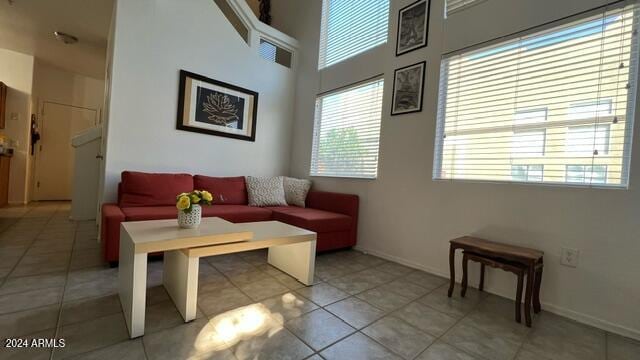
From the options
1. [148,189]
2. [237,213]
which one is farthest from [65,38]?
[237,213]

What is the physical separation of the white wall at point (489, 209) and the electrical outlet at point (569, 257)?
0.09 ft

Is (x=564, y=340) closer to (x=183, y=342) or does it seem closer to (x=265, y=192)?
(x=183, y=342)

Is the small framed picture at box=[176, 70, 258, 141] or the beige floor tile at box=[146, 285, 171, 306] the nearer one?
the beige floor tile at box=[146, 285, 171, 306]

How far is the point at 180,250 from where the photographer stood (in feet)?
5.29

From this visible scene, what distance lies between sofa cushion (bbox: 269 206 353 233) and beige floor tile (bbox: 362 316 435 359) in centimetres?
128

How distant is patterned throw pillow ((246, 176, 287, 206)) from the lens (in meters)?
Answer: 3.36

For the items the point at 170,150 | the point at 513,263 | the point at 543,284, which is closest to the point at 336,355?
the point at 513,263

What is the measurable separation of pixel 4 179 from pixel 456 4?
22.8 ft

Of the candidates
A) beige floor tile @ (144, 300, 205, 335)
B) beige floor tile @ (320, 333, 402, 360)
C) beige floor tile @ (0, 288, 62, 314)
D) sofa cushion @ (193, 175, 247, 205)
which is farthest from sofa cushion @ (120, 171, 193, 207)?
beige floor tile @ (320, 333, 402, 360)

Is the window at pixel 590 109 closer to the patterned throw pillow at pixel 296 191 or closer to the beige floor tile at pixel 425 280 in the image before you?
the beige floor tile at pixel 425 280

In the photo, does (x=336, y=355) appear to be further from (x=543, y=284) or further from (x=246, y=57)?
(x=246, y=57)

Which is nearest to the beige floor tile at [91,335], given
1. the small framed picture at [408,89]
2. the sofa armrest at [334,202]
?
the sofa armrest at [334,202]

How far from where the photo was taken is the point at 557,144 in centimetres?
193

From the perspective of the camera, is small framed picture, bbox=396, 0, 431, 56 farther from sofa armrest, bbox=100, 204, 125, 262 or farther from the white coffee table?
sofa armrest, bbox=100, 204, 125, 262
